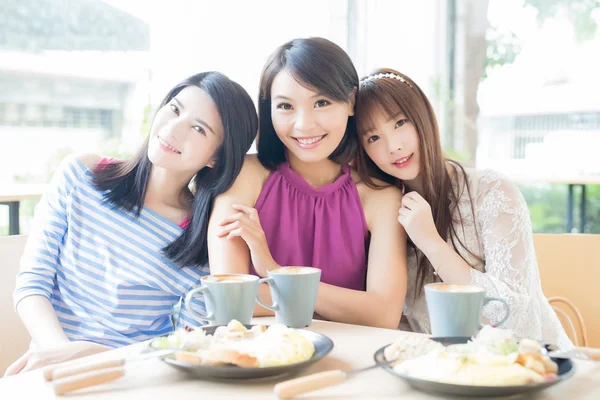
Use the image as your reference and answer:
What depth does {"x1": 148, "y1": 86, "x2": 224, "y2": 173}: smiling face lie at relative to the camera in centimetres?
164

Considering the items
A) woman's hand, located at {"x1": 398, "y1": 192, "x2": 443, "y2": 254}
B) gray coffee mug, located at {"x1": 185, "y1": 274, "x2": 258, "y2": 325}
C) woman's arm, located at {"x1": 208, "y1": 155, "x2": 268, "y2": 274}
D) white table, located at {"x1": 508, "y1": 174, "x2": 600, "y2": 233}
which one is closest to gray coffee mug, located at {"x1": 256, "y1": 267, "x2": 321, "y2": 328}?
gray coffee mug, located at {"x1": 185, "y1": 274, "x2": 258, "y2": 325}

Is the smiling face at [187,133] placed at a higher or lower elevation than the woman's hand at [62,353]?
higher

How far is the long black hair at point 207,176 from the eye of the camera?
1.64 meters

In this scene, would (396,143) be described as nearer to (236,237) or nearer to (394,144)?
(394,144)

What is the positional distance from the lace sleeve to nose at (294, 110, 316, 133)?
0.52 m

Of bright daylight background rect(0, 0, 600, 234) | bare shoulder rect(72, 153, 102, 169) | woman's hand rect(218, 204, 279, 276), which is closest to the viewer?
woman's hand rect(218, 204, 279, 276)

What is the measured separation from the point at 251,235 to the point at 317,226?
29 centimetres

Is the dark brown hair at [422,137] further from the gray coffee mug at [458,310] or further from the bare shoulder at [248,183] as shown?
the gray coffee mug at [458,310]

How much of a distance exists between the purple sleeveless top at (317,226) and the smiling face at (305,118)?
115 mm

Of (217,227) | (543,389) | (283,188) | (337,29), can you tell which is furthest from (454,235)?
(337,29)

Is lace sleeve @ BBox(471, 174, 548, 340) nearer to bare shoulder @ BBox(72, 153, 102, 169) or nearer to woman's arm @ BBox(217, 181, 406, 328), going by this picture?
woman's arm @ BBox(217, 181, 406, 328)

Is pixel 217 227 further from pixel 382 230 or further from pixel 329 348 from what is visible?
pixel 329 348

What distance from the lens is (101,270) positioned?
1.67 meters

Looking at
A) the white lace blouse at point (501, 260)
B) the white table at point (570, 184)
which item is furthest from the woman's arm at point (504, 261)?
the white table at point (570, 184)
